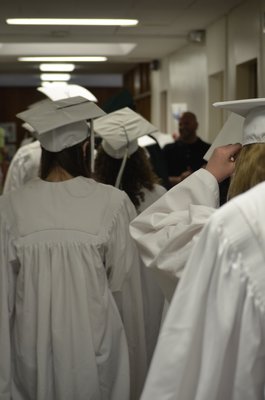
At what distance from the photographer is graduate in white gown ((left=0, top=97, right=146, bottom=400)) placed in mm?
3123

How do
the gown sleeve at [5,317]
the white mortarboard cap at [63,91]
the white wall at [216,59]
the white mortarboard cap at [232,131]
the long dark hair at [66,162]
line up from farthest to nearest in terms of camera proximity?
1. the white wall at [216,59]
2. the white mortarboard cap at [63,91]
3. the long dark hair at [66,162]
4. the gown sleeve at [5,317]
5. the white mortarboard cap at [232,131]

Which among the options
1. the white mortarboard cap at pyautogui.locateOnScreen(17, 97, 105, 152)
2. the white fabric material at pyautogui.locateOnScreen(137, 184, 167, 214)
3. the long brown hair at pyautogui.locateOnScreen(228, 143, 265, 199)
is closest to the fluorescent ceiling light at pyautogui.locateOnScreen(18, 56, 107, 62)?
the white fabric material at pyautogui.locateOnScreen(137, 184, 167, 214)

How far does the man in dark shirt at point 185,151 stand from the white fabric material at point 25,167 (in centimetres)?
152

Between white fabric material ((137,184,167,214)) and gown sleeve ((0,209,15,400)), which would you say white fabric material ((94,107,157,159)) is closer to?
white fabric material ((137,184,167,214))

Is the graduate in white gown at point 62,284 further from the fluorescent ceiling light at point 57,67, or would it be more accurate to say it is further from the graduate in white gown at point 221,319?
the fluorescent ceiling light at point 57,67

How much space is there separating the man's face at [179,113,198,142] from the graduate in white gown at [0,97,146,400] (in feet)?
14.4

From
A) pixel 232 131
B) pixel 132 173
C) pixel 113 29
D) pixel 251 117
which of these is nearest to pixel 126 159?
pixel 132 173

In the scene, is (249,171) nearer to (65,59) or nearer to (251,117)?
(251,117)

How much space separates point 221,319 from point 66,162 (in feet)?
6.29

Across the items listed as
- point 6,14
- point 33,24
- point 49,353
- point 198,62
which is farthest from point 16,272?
point 198,62

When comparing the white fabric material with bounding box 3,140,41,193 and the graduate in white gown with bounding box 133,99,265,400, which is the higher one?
the graduate in white gown with bounding box 133,99,265,400

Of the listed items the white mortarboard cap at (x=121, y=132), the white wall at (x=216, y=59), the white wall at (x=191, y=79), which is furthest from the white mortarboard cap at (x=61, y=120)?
the white wall at (x=191, y=79)

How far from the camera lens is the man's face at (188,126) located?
756 centimetres

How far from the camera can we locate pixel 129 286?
3.37m
